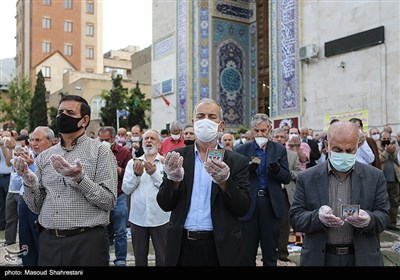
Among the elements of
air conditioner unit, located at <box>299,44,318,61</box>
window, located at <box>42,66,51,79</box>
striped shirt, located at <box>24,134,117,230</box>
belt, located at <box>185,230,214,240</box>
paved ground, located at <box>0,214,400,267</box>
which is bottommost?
paved ground, located at <box>0,214,400,267</box>

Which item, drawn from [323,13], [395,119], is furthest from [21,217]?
[323,13]

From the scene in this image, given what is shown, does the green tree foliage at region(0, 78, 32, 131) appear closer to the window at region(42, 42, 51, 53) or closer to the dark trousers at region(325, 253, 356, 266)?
the window at region(42, 42, 51, 53)

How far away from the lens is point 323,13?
1352 centimetres

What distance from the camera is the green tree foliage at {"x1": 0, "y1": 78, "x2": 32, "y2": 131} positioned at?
36.4 metres

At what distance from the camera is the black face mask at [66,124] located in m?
3.18

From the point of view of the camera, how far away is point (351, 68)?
499 inches

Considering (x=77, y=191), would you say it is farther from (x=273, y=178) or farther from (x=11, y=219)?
(x=11, y=219)

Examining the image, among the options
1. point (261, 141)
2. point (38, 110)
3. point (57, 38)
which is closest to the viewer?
point (261, 141)

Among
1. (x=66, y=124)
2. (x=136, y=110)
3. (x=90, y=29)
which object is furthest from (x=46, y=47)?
(x=66, y=124)

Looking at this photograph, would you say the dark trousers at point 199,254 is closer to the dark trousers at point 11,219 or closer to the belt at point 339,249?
the belt at point 339,249

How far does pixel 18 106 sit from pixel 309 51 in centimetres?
3010

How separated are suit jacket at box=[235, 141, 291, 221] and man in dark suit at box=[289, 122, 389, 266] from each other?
5.94 feet

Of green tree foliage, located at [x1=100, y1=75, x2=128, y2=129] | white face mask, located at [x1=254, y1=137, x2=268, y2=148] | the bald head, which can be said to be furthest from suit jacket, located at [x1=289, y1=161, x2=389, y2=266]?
green tree foliage, located at [x1=100, y1=75, x2=128, y2=129]

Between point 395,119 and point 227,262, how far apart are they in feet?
31.8
